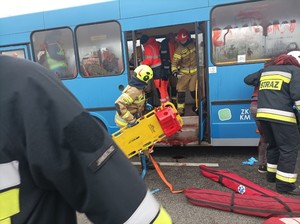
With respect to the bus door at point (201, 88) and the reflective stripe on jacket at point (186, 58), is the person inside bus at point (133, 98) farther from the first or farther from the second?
the reflective stripe on jacket at point (186, 58)

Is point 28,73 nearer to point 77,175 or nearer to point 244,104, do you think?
point 77,175

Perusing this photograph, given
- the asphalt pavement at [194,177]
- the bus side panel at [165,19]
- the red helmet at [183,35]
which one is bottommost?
the asphalt pavement at [194,177]

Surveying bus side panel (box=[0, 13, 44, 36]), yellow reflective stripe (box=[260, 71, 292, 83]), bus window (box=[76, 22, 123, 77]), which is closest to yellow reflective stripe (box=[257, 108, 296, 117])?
yellow reflective stripe (box=[260, 71, 292, 83])

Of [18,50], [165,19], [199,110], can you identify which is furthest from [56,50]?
[199,110]

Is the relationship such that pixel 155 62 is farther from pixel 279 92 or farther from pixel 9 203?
pixel 9 203

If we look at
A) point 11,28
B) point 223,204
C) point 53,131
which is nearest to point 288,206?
point 223,204

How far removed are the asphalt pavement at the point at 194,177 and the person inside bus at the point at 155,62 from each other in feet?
4.21

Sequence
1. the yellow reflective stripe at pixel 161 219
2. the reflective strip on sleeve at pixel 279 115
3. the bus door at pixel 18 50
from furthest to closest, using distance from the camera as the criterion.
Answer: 1. the bus door at pixel 18 50
2. the reflective strip on sleeve at pixel 279 115
3. the yellow reflective stripe at pixel 161 219

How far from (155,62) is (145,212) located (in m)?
5.63

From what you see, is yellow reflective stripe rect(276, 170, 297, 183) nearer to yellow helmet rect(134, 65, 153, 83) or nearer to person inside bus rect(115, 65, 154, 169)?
person inside bus rect(115, 65, 154, 169)

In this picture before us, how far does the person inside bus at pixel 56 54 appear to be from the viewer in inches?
216

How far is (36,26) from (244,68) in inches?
149

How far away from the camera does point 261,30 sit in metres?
4.42

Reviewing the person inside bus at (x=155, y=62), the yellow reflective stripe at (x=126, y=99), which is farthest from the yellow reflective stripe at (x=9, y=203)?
the person inside bus at (x=155, y=62)
